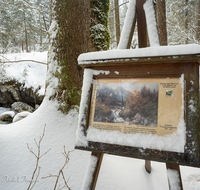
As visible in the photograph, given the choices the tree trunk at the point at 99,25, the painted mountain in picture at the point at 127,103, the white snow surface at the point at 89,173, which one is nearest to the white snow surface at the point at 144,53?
the painted mountain in picture at the point at 127,103

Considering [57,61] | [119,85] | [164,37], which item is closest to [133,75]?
[119,85]

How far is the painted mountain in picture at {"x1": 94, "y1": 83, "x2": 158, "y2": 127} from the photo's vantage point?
3.14ft

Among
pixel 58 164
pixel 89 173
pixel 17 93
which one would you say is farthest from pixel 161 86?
pixel 17 93

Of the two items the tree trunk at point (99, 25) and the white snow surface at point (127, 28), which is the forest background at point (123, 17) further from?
the white snow surface at point (127, 28)

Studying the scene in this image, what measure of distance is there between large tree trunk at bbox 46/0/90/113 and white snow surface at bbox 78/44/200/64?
38.0 inches

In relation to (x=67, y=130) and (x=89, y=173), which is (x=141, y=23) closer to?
(x=89, y=173)

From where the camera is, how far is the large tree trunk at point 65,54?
2.02 metres

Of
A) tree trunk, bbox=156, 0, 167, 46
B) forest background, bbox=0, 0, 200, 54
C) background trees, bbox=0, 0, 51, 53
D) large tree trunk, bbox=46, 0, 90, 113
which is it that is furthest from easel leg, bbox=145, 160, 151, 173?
background trees, bbox=0, 0, 51, 53

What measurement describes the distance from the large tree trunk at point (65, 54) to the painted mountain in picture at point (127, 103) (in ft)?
3.27

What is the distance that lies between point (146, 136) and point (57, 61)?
1.67m

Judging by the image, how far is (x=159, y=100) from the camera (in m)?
0.94

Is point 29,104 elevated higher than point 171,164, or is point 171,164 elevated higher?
point 171,164

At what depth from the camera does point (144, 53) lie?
3.02 feet

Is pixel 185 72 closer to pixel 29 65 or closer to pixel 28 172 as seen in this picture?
pixel 28 172
